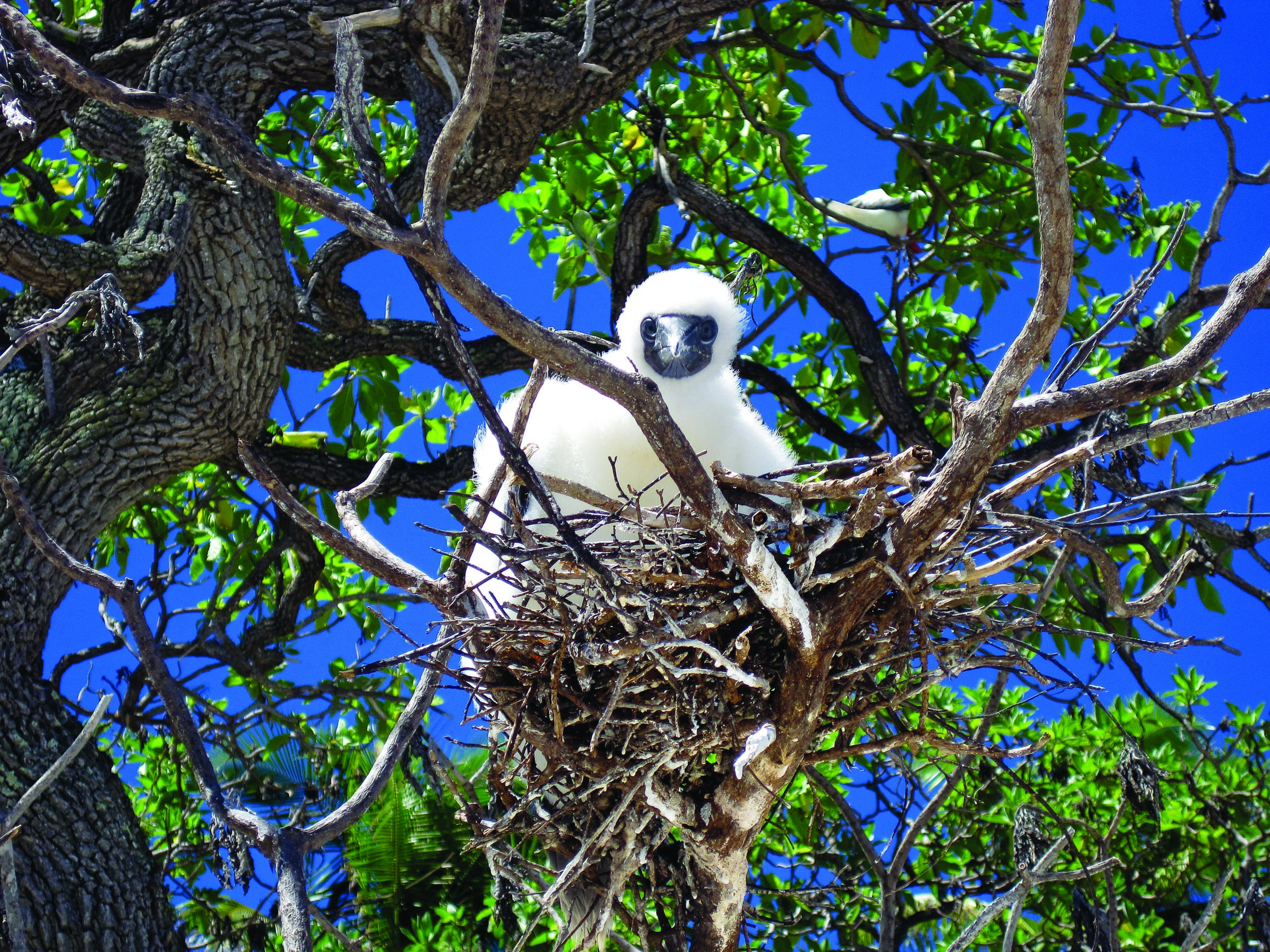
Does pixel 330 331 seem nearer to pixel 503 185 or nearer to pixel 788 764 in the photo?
pixel 503 185

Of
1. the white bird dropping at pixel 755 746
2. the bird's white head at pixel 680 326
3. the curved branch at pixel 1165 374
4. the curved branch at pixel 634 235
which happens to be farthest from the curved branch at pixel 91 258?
the curved branch at pixel 1165 374

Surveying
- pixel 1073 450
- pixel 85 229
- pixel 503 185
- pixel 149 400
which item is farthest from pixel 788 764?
pixel 85 229

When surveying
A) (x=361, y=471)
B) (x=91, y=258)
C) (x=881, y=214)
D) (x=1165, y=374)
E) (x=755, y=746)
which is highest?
(x=881, y=214)

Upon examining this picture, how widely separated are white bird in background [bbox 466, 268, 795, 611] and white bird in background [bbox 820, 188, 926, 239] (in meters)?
1.10

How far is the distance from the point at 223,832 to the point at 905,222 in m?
3.42

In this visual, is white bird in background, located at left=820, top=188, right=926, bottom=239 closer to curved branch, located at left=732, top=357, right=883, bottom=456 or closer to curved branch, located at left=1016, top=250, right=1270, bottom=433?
curved branch, located at left=732, top=357, right=883, bottom=456

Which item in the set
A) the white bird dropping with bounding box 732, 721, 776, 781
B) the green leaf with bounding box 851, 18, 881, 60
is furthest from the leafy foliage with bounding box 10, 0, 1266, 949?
the white bird dropping with bounding box 732, 721, 776, 781

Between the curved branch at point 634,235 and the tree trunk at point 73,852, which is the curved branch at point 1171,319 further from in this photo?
the tree trunk at point 73,852

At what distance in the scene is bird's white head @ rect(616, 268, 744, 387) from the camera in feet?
11.6

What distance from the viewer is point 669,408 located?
312 cm

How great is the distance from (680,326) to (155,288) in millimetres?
1574

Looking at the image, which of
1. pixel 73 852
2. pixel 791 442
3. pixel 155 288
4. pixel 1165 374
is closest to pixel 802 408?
pixel 791 442

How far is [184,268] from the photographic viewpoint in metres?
3.68

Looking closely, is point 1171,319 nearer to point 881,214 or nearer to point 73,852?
point 881,214
